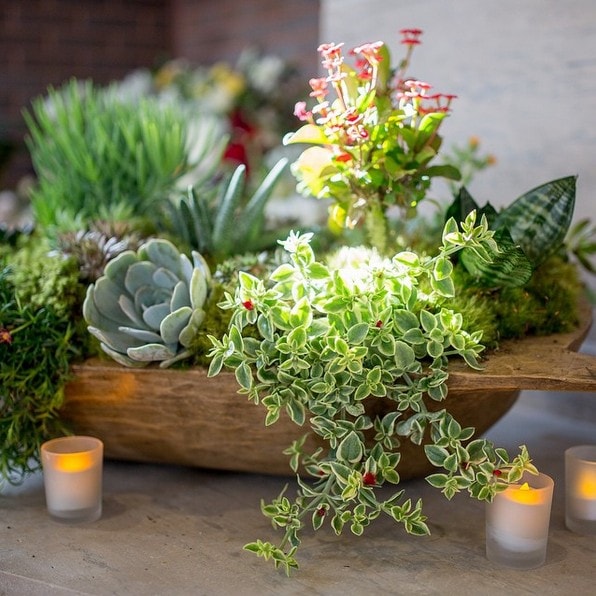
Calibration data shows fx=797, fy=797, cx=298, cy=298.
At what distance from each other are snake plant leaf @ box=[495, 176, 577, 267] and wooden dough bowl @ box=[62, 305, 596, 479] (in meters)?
0.13

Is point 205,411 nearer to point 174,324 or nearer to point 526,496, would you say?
point 174,324

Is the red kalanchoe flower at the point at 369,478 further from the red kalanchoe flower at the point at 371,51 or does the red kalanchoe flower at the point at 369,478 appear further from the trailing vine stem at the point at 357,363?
the red kalanchoe flower at the point at 371,51

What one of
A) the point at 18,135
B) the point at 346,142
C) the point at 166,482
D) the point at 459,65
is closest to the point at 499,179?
the point at 459,65

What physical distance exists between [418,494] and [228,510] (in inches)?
10.7

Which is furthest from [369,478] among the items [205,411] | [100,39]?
[100,39]

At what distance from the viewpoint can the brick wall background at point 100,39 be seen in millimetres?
3225

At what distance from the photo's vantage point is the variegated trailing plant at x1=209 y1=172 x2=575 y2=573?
89 centimetres

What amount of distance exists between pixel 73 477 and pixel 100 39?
284 centimetres

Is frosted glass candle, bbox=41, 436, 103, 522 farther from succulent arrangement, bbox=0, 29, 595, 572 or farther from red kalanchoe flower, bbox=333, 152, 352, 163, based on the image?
red kalanchoe flower, bbox=333, 152, 352, 163

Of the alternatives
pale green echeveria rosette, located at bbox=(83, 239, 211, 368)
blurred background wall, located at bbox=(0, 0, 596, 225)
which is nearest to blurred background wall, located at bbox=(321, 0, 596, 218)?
blurred background wall, located at bbox=(0, 0, 596, 225)

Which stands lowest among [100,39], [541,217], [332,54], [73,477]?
[73,477]

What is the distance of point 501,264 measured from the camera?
0.97 meters

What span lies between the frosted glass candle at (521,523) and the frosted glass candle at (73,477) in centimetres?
49

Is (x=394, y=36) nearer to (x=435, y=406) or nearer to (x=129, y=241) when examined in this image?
(x=129, y=241)
